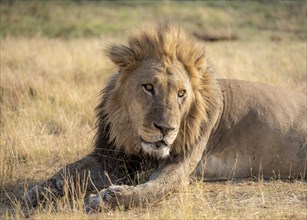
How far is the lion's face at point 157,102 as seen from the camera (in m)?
4.16

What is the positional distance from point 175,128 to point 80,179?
96cm

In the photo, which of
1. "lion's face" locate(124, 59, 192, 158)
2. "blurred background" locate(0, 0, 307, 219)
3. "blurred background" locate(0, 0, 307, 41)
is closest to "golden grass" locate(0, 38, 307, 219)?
"blurred background" locate(0, 0, 307, 219)

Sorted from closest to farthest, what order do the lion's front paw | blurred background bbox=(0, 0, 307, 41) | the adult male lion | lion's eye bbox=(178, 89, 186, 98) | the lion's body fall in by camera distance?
the lion's front paw, the adult male lion, lion's eye bbox=(178, 89, 186, 98), the lion's body, blurred background bbox=(0, 0, 307, 41)

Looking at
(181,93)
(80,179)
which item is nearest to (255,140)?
(181,93)

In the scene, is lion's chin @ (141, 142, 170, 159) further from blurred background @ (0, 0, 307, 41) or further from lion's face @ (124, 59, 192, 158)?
blurred background @ (0, 0, 307, 41)

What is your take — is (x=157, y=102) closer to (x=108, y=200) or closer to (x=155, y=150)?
(x=155, y=150)

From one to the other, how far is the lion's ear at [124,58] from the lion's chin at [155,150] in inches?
25.7

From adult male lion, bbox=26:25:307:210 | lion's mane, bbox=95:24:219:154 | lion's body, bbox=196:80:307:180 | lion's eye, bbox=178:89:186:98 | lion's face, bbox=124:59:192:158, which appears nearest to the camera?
lion's face, bbox=124:59:192:158

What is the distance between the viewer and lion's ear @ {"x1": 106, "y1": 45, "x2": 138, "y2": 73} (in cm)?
459

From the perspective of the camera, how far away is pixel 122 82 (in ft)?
15.1

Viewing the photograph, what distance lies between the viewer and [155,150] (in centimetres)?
422

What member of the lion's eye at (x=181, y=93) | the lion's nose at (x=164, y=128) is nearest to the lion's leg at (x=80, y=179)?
the lion's nose at (x=164, y=128)

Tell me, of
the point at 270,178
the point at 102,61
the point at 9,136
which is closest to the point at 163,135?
the point at 270,178

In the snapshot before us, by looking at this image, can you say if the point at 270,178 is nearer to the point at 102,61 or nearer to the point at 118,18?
the point at 102,61
